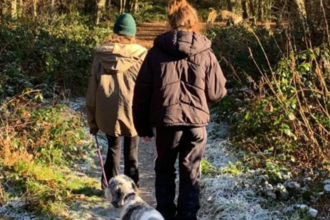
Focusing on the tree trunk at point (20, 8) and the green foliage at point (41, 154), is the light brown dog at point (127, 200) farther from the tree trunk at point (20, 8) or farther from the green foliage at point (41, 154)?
the tree trunk at point (20, 8)

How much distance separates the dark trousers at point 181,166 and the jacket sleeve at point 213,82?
13.7 inches

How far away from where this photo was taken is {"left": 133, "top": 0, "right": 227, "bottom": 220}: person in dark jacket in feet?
15.8

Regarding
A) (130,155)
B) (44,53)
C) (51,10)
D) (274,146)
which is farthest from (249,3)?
(130,155)

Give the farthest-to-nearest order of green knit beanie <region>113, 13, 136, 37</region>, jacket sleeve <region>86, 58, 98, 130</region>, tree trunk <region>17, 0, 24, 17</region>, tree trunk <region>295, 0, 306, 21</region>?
1. tree trunk <region>17, 0, 24, 17</region>
2. tree trunk <region>295, 0, 306, 21</region>
3. jacket sleeve <region>86, 58, 98, 130</region>
4. green knit beanie <region>113, 13, 136, 37</region>

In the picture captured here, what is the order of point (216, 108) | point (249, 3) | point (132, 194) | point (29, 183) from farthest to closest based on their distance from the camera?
point (249, 3), point (216, 108), point (29, 183), point (132, 194)

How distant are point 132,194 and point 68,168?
261 cm

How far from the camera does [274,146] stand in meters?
7.55

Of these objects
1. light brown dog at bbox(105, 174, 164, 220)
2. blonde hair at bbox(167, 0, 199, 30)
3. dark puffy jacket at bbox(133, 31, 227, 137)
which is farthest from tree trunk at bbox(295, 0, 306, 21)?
light brown dog at bbox(105, 174, 164, 220)

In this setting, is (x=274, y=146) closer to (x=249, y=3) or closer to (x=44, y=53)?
(x=44, y=53)

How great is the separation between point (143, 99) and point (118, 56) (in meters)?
0.99

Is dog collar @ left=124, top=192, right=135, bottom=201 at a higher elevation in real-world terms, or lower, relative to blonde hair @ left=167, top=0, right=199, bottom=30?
lower

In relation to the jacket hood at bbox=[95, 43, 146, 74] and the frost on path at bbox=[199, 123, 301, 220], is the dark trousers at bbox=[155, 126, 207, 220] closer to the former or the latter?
the frost on path at bbox=[199, 123, 301, 220]

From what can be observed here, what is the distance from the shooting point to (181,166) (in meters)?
5.18

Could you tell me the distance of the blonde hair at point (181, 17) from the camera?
16.1ft
